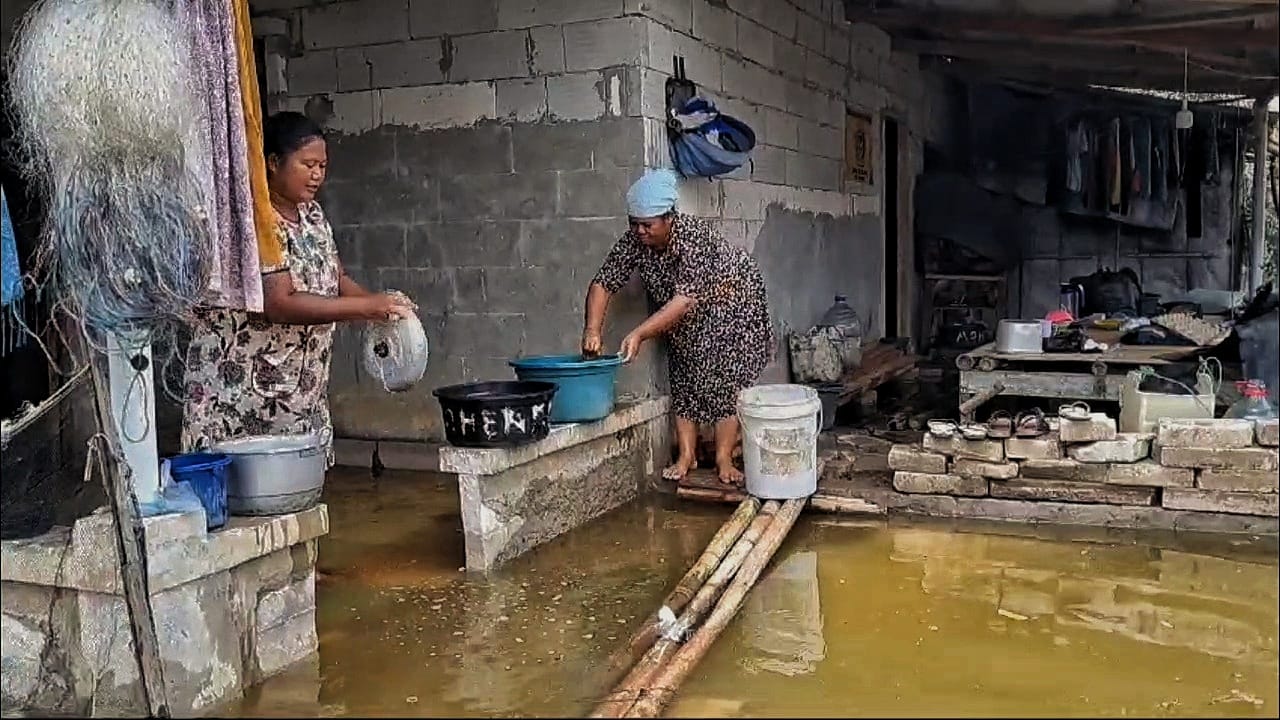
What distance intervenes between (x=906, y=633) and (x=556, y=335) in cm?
282

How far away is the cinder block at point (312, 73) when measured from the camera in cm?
635

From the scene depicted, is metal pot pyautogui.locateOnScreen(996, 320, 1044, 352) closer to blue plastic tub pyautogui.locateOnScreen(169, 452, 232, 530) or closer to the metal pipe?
blue plastic tub pyautogui.locateOnScreen(169, 452, 232, 530)

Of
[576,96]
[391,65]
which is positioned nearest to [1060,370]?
[576,96]

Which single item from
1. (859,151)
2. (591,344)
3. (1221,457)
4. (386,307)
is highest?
(859,151)

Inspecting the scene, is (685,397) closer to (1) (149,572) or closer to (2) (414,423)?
(2) (414,423)

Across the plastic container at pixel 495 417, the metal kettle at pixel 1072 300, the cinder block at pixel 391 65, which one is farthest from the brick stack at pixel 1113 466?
the metal kettle at pixel 1072 300

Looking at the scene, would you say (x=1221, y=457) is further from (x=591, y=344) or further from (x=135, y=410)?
(x=135, y=410)

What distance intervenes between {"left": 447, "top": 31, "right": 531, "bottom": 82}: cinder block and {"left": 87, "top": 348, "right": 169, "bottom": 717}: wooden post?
341 centimetres

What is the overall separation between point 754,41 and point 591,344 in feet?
8.62

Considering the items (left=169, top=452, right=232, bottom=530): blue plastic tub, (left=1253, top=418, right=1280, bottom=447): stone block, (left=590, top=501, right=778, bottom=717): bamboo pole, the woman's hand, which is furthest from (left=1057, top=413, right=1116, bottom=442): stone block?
(left=169, top=452, right=232, bottom=530): blue plastic tub

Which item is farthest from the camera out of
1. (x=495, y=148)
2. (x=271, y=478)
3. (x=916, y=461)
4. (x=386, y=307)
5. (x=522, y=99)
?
(x=495, y=148)

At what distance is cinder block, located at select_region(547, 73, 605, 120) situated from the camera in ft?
18.6

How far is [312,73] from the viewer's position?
21.0 ft

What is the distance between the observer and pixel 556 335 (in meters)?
5.94
